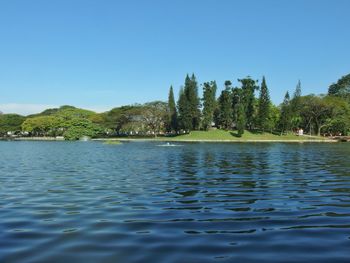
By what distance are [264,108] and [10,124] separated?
114567mm

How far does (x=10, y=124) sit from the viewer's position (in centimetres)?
17250

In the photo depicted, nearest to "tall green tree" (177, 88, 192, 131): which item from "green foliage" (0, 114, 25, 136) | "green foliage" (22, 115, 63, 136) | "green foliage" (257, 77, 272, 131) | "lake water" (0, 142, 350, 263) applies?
"green foliage" (257, 77, 272, 131)

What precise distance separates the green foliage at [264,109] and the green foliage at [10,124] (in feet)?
359

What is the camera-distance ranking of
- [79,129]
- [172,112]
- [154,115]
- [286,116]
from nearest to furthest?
[286,116] → [172,112] → [79,129] → [154,115]

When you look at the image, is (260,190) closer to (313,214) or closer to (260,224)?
(313,214)

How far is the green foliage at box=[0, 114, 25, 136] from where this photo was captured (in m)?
170

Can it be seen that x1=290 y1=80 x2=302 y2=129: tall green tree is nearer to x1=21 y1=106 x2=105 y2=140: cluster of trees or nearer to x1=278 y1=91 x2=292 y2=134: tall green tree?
x1=278 y1=91 x2=292 y2=134: tall green tree

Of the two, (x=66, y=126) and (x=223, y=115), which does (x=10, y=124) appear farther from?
(x=223, y=115)

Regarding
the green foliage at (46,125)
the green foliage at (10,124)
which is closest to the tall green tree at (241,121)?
the green foliage at (46,125)

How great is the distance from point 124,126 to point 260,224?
137 m

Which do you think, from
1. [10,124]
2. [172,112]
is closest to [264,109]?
[172,112]

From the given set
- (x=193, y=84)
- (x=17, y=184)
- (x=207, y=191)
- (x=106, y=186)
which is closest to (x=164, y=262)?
(x=207, y=191)

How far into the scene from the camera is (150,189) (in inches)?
765

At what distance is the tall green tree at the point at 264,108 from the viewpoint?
12738cm
